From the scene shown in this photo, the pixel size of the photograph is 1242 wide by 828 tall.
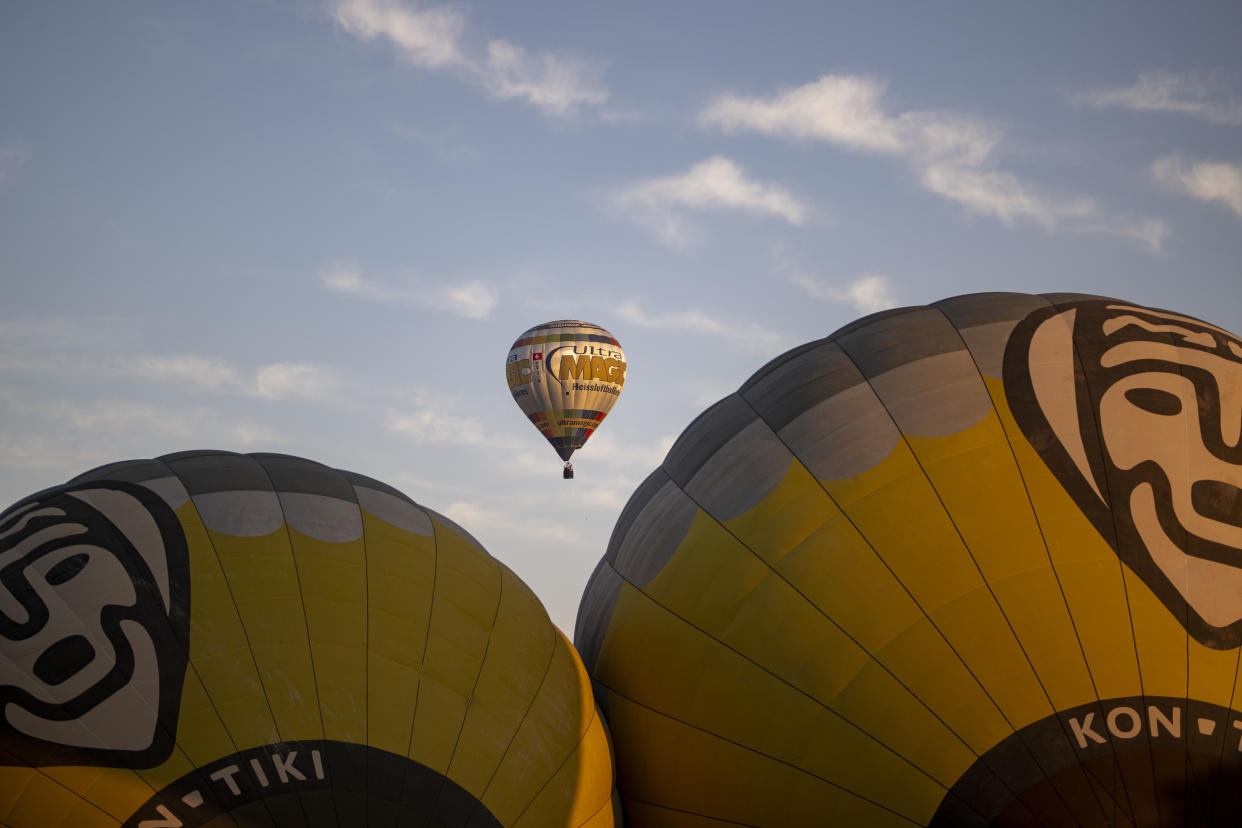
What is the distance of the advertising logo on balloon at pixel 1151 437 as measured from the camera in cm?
590

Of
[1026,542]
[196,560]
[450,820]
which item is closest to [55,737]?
[196,560]

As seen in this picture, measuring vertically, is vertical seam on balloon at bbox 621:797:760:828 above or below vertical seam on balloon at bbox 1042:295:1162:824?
below

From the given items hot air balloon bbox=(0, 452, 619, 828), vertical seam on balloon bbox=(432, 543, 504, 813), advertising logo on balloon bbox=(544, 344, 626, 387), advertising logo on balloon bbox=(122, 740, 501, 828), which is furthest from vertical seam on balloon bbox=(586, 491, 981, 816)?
advertising logo on balloon bbox=(544, 344, 626, 387)

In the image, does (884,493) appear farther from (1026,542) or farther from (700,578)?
(700,578)

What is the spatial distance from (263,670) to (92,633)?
83 cm

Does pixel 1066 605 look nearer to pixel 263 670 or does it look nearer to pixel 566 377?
pixel 263 670

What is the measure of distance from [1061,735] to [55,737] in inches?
195

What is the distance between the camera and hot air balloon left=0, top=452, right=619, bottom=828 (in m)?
5.17

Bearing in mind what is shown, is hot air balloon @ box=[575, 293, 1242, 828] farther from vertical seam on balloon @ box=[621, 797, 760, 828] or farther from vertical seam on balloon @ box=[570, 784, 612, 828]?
vertical seam on balloon @ box=[570, 784, 612, 828]

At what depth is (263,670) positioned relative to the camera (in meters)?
5.49

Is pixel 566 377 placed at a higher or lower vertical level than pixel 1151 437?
higher

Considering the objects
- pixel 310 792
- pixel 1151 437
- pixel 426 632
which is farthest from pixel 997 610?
pixel 310 792

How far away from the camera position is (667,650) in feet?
22.4

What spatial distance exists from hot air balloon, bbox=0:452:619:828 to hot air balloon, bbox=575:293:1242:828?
931 millimetres
